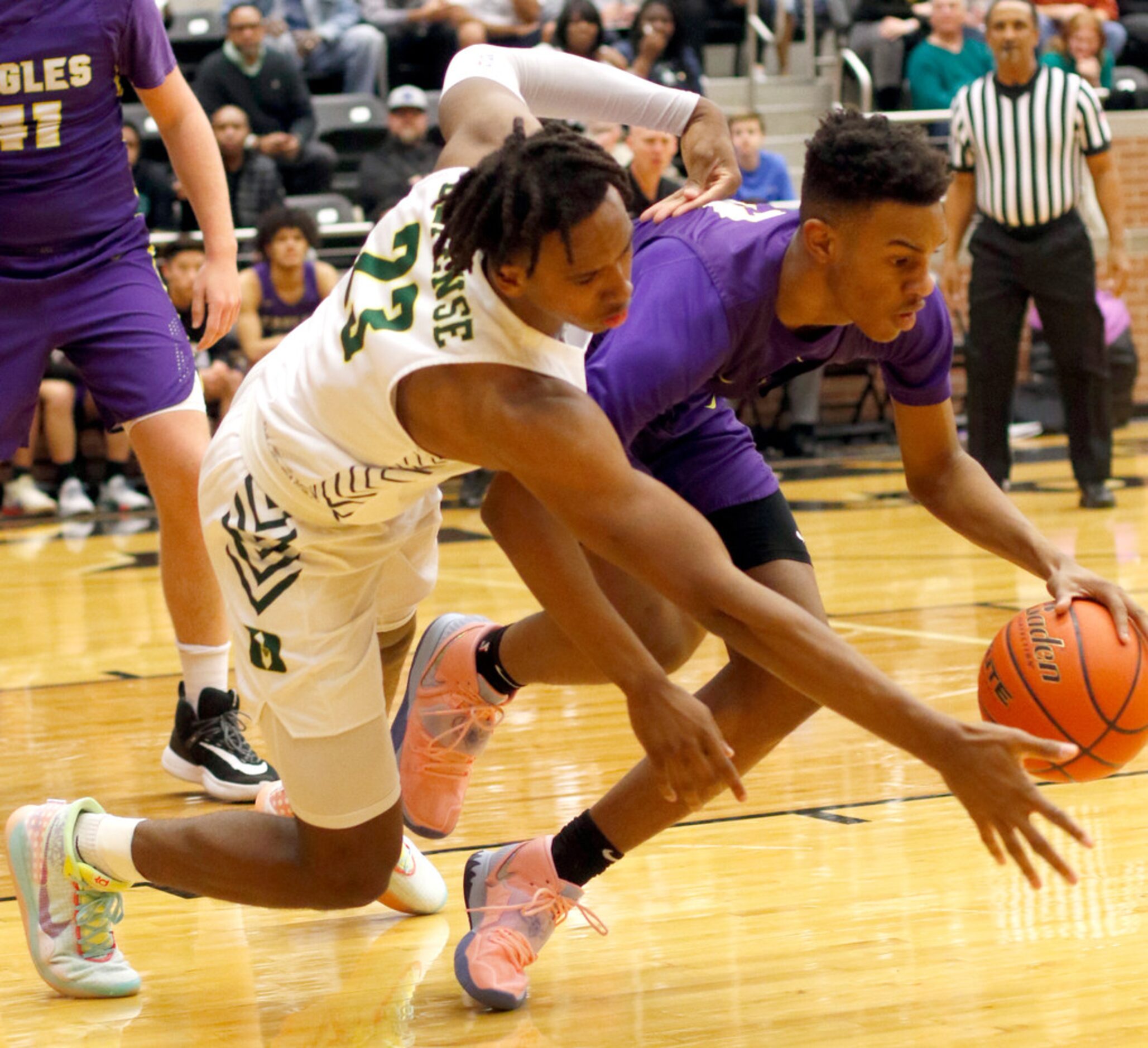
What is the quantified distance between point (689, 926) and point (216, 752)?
51.6 inches

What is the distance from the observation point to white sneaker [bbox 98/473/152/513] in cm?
921

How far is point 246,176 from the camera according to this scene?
395 inches

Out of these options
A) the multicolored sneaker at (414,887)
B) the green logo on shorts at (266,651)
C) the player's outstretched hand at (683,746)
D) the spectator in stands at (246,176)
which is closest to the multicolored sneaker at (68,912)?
the multicolored sneaker at (414,887)

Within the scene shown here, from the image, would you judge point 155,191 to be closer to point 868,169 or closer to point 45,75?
point 45,75

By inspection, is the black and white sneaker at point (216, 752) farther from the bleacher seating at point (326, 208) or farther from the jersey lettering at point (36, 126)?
the bleacher seating at point (326, 208)

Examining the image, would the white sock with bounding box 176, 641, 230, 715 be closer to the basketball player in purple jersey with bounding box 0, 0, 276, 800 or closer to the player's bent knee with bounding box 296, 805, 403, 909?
the basketball player in purple jersey with bounding box 0, 0, 276, 800

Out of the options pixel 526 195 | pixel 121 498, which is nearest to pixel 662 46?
pixel 121 498

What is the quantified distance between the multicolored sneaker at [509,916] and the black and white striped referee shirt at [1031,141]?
219 inches

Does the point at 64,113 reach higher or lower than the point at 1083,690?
higher

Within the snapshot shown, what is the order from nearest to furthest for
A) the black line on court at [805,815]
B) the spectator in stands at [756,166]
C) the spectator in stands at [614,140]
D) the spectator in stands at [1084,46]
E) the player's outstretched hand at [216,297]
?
the black line on court at [805,815], the player's outstretched hand at [216,297], the spectator in stands at [614,140], the spectator in stands at [756,166], the spectator in stands at [1084,46]

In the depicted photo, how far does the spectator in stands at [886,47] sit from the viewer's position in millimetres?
12289

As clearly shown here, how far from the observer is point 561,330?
2283 millimetres

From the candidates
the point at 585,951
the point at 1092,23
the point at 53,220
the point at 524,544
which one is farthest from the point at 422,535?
the point at 1092,23

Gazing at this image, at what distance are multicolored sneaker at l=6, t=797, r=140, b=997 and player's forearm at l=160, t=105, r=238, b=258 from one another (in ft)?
4.98
